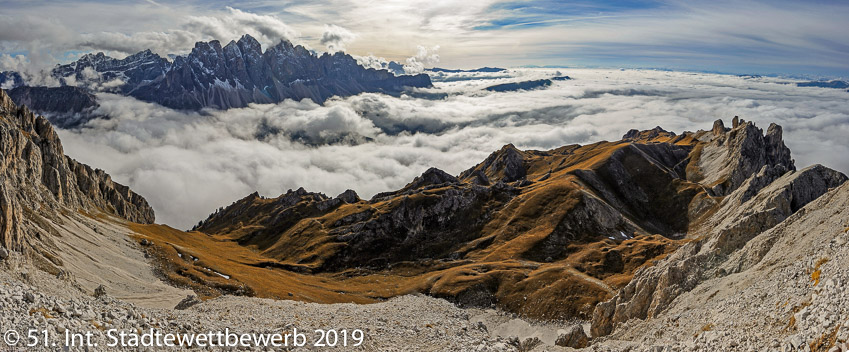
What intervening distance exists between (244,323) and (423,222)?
140 metres

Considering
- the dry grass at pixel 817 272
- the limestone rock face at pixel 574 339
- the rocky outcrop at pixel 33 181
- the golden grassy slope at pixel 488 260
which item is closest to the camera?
the dry grass at pixel 817 272

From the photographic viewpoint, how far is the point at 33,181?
437ft

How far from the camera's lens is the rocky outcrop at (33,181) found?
74562 mm

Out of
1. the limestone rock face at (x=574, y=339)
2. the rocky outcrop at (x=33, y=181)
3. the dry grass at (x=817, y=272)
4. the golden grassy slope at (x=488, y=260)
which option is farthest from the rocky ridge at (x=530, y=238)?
the dry grass at (x=817, y=272)

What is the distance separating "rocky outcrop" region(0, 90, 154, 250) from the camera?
74.6 metres

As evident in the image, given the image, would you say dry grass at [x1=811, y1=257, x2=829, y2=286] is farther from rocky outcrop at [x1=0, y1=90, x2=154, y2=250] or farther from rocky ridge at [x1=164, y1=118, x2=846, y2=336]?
rocky outcrop at [x1=0, y1=90, x2=154, y2=250]

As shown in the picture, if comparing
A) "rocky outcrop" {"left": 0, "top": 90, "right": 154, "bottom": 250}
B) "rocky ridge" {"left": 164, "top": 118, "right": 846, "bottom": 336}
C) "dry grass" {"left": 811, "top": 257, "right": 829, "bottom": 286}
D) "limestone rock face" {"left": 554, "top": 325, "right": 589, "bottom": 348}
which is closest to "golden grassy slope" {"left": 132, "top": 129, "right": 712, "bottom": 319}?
"rocky ridge" {"left": 164, "top": 118, "right": 846, "bottom": 336}

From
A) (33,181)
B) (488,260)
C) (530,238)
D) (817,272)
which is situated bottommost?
(488,260)

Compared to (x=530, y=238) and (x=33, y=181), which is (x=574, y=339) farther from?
(x=33, y=181)

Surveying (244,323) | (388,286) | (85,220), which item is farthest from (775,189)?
(85,220)

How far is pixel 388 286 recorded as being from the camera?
454 feet

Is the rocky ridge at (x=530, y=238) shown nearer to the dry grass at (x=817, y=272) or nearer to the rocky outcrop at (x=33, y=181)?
the rocky outcrop at (x=33, y=181)

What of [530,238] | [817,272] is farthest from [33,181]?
[817,272]

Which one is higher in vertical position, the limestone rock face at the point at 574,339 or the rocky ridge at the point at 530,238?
the limestone rock face at the point at 574,339
